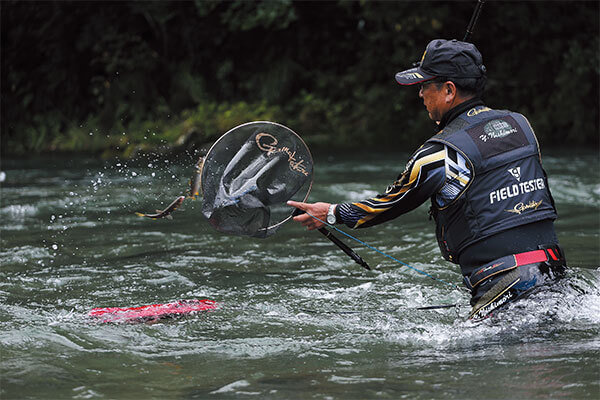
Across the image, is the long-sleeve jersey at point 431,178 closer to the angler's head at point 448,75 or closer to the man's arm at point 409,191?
the man's arm at point 409,191

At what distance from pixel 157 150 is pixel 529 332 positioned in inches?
552

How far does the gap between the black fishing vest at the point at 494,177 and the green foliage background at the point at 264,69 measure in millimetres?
13815

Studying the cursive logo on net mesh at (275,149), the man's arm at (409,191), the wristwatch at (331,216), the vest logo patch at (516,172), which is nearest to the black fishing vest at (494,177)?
the vest logo patch at (516,172)

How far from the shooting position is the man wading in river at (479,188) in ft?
14.5

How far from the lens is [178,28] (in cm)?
2200

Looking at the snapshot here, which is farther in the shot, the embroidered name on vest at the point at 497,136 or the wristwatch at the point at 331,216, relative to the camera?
the wristwatch at the point at 331,216

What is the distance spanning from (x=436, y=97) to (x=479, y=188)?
60cm

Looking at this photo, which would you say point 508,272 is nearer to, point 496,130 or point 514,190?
point 514,190

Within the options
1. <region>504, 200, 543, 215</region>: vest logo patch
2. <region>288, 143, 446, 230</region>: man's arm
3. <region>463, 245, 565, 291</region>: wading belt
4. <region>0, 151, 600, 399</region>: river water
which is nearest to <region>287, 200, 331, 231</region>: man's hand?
<region>288, 143, 446, 230</region>: man's arm

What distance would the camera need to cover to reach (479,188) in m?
4.41

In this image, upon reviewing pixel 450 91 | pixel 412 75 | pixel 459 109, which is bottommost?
pixel 459 109

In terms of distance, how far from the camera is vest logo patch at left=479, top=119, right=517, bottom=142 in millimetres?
4445

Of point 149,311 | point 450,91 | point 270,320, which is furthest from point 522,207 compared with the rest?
point 149,311

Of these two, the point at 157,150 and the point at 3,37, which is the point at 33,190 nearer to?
the point at 157,150
